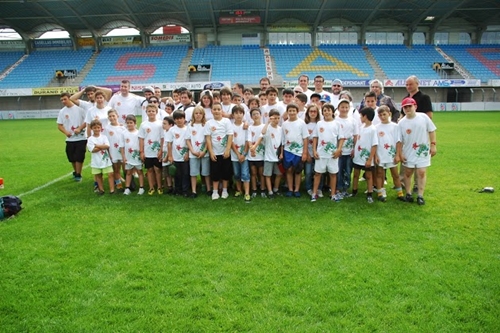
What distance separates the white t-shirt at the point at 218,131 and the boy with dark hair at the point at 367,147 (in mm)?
2146

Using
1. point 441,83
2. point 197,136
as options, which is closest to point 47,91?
point 197,136

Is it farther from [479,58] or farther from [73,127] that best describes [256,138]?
[479,58]

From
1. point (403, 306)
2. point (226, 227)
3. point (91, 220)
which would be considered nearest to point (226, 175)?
point (226, 227)

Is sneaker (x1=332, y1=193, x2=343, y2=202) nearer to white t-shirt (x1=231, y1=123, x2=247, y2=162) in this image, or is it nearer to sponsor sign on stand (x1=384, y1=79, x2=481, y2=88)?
white t-shirt (x1=231, y1=123, x2=247, y2=162)

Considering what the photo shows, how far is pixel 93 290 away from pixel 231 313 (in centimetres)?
132

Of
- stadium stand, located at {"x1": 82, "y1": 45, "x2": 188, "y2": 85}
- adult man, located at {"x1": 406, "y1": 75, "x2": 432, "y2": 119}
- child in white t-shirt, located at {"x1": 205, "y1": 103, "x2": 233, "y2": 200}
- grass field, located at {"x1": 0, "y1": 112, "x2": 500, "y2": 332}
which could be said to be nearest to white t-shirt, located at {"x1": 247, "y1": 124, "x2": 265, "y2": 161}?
child in white t-shirt, located at {"x1": 205, "y1": 103, "x2": 233, "y2": 200}

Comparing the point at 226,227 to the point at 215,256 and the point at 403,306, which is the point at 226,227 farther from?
the point at 403,306

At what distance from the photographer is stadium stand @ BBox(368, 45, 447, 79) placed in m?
30.2

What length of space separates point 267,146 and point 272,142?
4.5 inches

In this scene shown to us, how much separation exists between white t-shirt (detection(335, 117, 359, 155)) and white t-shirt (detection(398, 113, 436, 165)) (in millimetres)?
704

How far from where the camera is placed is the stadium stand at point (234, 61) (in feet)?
97.7

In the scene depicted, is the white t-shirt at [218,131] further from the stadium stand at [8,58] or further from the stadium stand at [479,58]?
the stadium stand at [8,58]

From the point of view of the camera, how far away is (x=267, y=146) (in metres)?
5.69

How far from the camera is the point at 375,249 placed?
3.78m
